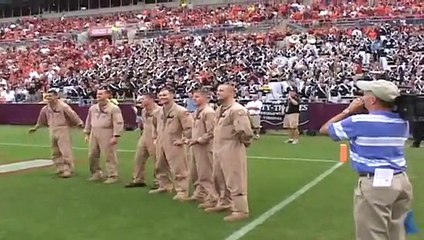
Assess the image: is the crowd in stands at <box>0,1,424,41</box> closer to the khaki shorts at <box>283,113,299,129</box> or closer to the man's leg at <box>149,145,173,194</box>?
the khaki shorts at <box>283,113,299,129</box>

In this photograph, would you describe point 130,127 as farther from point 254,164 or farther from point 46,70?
point 46,70

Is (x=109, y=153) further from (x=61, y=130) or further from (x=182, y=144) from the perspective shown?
(x=182, y=144)

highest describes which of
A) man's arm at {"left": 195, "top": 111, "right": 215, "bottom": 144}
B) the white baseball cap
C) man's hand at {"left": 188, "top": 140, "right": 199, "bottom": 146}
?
the white baseball cap

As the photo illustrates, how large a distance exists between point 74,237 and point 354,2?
35287mm

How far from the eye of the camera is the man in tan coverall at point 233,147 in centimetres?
861

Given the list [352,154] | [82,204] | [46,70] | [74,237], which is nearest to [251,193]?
[82,204]

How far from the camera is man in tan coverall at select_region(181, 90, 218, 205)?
9.64m

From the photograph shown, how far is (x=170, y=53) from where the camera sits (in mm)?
34500

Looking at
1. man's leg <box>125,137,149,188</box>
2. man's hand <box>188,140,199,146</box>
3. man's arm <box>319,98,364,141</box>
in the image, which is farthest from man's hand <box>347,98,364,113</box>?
man's leg <box>125,137,149,188</box>

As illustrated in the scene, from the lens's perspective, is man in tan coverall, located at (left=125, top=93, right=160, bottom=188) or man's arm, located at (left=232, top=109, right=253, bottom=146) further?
man in tan coverall, located at (left=125, top=93, right=160, bottom=188)

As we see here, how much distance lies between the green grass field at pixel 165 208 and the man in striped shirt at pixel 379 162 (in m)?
2.59

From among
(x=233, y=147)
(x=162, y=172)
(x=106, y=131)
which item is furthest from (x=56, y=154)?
(x=233, y=147)

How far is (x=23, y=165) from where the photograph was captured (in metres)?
14.8

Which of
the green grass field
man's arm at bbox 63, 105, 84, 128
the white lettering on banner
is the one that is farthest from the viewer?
the white lettering on banner
